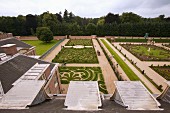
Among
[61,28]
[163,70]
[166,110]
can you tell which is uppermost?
[61,28]

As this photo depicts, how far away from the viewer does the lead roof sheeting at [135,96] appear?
815cm

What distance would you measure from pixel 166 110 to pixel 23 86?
10.3 meters

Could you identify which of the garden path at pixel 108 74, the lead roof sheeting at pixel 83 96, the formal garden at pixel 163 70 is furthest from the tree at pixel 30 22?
the lead roof sheeting at pixel 83 96

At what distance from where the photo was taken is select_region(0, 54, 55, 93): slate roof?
13359 millimetres

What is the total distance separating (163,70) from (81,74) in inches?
798

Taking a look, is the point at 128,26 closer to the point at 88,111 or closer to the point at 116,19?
the point at 116,19

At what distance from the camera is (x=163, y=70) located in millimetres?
32500

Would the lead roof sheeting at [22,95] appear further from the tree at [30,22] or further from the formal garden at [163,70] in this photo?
the tree at [30,22]

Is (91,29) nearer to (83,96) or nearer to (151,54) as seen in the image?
(151,54)

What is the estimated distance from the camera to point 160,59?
4041 centimetres

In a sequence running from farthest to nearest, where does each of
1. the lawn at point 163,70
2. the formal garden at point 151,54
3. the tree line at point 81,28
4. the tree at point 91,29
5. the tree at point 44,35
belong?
the tree at point 91,29 → the tree line at point 81,28 → the tree at point 44,35 → the formal garden at point 151,54 → the lawn at point 163,70

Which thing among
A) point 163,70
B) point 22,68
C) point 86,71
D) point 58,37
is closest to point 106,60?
point 86,71

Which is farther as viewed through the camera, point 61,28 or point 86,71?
point 61,28

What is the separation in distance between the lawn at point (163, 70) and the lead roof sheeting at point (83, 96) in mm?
24866
